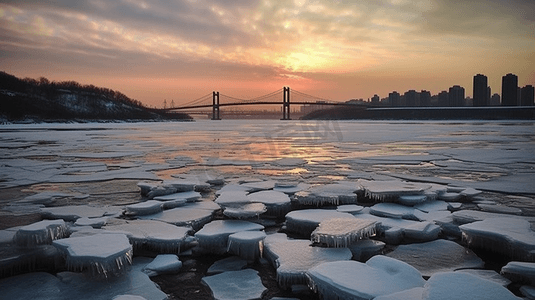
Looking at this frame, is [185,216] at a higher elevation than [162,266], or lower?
higher

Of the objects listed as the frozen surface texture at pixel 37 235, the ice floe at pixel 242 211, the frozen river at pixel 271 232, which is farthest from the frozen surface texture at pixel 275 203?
the frozen surface texture at pixel 37 235

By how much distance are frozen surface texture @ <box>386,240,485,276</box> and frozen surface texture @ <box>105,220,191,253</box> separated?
6.98 ft

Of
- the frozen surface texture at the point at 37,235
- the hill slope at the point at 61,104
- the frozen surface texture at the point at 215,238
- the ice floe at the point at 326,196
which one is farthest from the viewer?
the hill slope at the point at 61,104

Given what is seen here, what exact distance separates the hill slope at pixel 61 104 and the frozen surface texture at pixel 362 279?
221 ft

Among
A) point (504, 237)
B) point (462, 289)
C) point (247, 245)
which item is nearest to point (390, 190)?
point (504, 237)

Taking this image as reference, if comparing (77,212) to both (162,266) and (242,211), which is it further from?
(242,211)

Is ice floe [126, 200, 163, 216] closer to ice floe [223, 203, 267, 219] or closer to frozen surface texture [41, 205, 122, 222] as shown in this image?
frozen surface texture [41, 205, 122, 222]

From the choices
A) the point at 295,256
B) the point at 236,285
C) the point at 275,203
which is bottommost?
the point at 236,285

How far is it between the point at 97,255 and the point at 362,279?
209cm

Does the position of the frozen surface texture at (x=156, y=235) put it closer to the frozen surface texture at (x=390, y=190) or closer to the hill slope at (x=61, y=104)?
the frozen surface texture at (x=390, y=190)

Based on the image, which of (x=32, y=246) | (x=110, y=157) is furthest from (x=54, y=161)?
(x=32, y=246)

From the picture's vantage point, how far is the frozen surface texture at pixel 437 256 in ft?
10.3

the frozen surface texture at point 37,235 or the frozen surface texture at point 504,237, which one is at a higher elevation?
the frozen surface texture at point 37,235

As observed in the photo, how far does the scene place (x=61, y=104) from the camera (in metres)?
76.9
